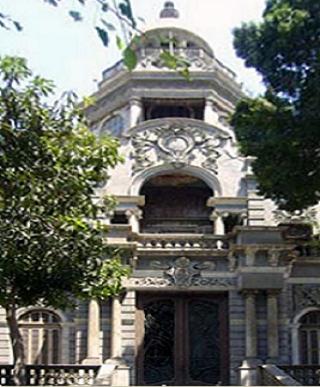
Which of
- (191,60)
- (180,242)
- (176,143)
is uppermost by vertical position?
(191,60)

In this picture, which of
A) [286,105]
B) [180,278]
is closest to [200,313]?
[180,278]

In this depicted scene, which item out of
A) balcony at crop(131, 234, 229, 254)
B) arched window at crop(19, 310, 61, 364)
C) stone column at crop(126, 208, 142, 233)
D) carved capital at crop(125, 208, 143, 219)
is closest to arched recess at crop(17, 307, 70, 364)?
arched window at crop(19, 310, 61, 364)

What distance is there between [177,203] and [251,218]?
328cm

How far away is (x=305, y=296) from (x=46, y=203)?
973cm

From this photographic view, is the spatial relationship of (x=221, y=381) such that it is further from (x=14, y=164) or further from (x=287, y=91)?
(x=14, y=164)

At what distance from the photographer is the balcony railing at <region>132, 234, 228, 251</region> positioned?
2308 centimetres

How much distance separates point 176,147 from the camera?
83.0ft

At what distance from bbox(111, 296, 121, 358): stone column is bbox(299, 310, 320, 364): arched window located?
4.81 meters

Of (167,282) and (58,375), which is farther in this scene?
(167,282)

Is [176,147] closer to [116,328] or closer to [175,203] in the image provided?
[175,203]

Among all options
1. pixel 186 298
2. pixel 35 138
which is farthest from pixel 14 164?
pixel 186 298

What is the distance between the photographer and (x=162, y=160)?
2517cm

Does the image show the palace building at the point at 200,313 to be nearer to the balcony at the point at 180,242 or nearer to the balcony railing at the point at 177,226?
the balcony at the point at 180,242

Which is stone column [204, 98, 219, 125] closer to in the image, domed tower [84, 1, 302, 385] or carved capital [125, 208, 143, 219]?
domed tower [84, 1, 302, 385]
